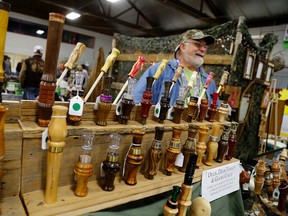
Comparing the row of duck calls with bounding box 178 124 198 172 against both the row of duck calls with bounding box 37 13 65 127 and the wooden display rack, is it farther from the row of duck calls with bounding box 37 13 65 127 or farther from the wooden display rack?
the row of duck calls with bounding box 37 13 65 127

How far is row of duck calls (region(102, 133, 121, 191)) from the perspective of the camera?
68 centimetres

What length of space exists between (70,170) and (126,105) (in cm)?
28

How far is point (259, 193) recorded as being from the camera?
130 centimetres

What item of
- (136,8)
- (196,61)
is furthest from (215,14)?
(196,61)

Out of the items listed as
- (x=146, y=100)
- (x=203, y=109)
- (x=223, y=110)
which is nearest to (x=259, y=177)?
(x=223, y=110)

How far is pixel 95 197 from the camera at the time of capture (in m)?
0.67

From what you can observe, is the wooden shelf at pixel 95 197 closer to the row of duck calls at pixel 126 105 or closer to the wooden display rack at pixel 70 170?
the wooden display rack at pixel 70 170

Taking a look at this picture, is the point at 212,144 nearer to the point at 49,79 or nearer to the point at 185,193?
the point at 185,193

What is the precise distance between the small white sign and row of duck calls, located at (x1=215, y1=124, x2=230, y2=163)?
0.05m

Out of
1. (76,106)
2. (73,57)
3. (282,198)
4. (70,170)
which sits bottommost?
(282,198)

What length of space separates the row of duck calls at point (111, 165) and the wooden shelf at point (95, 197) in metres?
0.02

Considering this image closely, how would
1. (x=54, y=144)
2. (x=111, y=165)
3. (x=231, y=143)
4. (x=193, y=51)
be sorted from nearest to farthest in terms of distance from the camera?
1. (x=54, y=144)
2. (x=111, y=165)
3. (x=231, y=143)
4. (x=193, y=51)

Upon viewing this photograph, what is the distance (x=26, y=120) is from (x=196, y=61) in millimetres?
1469

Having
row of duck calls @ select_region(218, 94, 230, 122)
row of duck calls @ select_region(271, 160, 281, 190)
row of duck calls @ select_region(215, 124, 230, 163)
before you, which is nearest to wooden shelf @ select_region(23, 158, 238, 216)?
row of duck calls @ select_region(215, 124, 230, 163)
